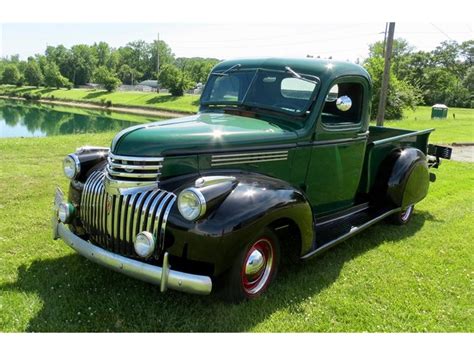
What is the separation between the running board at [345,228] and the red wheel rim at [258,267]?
1.19 feet

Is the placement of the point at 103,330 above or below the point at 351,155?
below

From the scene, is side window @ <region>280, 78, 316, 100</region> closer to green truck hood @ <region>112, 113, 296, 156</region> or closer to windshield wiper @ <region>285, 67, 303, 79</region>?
windshield wiper @ <region>285, 67, 303, 79</region>

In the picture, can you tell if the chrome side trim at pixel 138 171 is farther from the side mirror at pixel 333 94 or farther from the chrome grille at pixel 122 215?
the side mirror at pixel 333 94

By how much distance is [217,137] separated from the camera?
145 inches

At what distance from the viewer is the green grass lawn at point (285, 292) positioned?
3.33 meters

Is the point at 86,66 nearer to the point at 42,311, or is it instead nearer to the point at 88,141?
the point at 88,141

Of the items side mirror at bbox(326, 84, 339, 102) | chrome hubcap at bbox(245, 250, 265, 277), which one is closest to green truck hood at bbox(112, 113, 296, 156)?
side mirror at bbox(326, 84, 339, 102)

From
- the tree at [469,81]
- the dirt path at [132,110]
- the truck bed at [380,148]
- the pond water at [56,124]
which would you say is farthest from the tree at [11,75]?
the truck bed at [380,148]

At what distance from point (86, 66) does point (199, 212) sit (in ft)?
316

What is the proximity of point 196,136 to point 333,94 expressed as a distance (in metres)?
1.79

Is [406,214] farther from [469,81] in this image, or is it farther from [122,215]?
[469,81]

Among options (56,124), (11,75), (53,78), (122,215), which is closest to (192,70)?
(53,78)

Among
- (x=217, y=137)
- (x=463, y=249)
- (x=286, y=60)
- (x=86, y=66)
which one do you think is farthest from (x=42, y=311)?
(x=86, y=66)

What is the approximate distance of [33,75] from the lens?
79.0 metres
